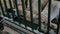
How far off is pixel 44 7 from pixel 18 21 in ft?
0.95

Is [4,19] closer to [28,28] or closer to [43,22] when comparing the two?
[28,28]

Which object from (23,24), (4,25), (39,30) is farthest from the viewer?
(4,25)

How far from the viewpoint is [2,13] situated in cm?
131

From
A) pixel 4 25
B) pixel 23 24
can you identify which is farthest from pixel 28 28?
pixel 4 25

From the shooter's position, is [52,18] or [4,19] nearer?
[52,18]

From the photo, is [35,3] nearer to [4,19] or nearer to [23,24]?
[23,24]

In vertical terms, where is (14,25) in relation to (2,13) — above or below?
below

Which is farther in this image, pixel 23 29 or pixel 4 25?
pixel 4 25

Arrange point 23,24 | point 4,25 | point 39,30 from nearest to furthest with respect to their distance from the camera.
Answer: point 39,30
point 23,24
point 4,25

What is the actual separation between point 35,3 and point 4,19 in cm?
39

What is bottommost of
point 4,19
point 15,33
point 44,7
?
point 15,33

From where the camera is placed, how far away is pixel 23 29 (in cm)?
118

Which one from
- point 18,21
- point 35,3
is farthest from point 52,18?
point 18,21

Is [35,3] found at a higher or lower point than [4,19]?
higher
